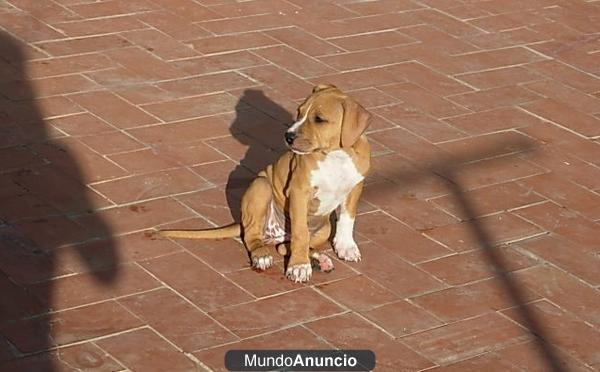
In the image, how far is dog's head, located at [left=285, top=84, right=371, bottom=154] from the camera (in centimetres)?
567

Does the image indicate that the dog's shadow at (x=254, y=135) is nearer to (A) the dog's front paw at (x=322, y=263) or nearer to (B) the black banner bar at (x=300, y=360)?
(A) the dog's front paw at (x=322, y=263)

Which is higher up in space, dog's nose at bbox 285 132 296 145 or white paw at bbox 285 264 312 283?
dog's nose at bbox 285 132 296 145

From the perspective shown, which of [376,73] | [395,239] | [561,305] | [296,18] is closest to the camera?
[561,305]

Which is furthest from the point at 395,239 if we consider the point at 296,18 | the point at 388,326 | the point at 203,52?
the point at 296,18

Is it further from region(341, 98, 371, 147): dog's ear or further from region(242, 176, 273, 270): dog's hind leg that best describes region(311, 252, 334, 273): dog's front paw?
region(341, 98, 371, 147): dog's ear

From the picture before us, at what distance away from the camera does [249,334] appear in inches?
218

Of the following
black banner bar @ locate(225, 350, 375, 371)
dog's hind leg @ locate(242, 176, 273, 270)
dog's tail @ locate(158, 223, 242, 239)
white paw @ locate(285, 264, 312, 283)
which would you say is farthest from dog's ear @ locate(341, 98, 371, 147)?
black banner bar @ locate(225, 350, 375, 371)

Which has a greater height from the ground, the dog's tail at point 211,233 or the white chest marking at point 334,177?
the white chest marking at point 334,177

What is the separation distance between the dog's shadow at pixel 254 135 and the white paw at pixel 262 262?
471mm

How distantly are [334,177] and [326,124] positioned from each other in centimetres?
28

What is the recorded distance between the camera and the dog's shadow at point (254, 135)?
22.3 feet

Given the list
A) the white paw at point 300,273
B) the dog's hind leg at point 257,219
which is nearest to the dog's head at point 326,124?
the dog's hind leg at point 257,219

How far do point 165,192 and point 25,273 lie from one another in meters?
1.04

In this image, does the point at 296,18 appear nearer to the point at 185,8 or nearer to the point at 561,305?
the point at 185,8
